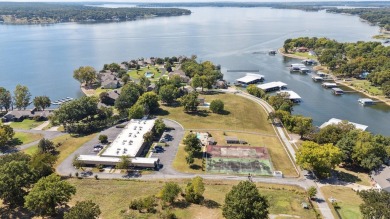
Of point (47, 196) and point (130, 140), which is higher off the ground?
point (47, 196)

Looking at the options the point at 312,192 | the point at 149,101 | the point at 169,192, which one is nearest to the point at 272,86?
the point at 149,101

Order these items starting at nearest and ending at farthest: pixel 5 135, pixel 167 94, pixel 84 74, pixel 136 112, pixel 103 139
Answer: pixel 5 135 → pixel 103 139 → pixel 136 112 → pixel 167 94 → pixel 84 74

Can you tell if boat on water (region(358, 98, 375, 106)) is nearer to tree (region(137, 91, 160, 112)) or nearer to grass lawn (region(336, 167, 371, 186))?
grass lawn (region(336, 167, 371, 186))

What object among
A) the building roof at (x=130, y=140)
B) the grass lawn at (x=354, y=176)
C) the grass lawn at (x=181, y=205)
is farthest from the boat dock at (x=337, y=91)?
the building roof at (x=130, y=140)

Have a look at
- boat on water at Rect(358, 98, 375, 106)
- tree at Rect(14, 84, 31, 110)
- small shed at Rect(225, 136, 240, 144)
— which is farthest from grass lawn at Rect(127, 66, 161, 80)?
boat on water at Rect(358, 98, 375, 106)

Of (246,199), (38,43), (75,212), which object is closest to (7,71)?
(38,43)

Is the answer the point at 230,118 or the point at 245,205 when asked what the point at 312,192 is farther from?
the point at 230,118
